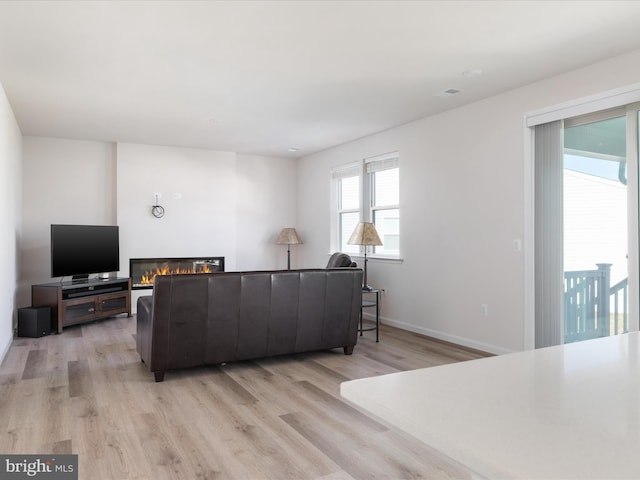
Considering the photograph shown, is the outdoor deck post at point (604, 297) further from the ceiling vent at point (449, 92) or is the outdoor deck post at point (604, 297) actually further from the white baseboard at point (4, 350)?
the white baseboard at point (4, 350)

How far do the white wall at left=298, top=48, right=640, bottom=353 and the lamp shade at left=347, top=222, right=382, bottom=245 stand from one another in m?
0.38

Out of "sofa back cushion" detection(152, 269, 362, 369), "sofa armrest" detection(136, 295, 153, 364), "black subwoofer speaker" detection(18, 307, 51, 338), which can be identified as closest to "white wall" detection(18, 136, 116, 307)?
"black subwoofer speaker" detection(18, 307, 51, 338)

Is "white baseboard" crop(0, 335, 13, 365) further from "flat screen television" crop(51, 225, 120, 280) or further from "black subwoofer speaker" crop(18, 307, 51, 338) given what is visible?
"flat screen television" crop(51, 225, 120, 280)

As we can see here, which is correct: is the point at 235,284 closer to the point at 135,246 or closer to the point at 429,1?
the point at 429,1

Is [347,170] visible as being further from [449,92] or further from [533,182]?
[533,182]

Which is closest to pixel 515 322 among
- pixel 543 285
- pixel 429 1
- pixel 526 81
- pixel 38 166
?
pixel 543 285

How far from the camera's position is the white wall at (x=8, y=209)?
4281 millimetres

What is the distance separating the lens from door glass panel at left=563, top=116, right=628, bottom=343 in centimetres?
361

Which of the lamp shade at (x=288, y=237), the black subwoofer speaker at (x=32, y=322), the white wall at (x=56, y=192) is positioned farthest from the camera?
the lamp shade at (x=288, y=237)

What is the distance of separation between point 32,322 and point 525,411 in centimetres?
576

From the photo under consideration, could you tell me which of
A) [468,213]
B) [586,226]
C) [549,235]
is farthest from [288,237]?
[586,226]

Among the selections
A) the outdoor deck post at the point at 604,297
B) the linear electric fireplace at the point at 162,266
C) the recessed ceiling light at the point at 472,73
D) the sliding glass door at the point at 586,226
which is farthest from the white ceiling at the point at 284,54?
the linear electric fireplace at the point at 162,266

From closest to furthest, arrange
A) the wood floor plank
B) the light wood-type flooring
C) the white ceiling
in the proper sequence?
1. the light wood-type flooring
2. the white ceiling
3. the wood floor plank

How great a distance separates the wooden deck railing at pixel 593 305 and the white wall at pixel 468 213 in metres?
0.39
